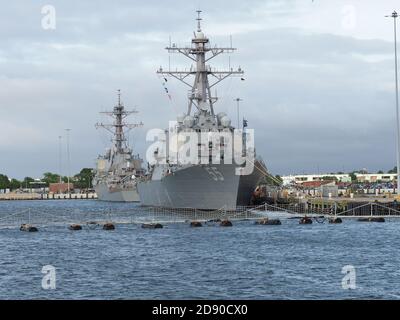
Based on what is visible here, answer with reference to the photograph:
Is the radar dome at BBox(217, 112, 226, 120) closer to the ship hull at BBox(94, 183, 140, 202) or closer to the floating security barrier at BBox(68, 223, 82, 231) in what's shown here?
the floating security barrier at BBox(68, 223, 82, 231)

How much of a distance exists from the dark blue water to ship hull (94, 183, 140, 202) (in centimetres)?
9097

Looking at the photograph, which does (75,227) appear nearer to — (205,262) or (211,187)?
(211,187)

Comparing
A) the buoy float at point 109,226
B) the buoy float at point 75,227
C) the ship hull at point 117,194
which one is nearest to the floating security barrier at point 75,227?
the buoy float at point 75,227

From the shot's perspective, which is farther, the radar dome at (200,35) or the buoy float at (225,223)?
the radar dome at (200,35)

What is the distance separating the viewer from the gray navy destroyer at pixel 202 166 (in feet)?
251

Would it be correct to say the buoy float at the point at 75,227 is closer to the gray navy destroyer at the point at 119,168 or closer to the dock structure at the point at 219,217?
the dock structure at the point at 219,217

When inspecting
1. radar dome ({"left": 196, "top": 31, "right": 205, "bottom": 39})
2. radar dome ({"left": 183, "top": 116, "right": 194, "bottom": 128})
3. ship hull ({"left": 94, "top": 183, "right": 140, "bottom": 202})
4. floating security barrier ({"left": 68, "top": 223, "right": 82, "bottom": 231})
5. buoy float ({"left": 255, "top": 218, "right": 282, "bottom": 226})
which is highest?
radar dome ({"left": 196, "top": 31, "right": 205, "bottom": 39})

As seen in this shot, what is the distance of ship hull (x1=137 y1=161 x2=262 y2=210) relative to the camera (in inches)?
2982

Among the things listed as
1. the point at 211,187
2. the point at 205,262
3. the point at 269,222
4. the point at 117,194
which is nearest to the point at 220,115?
the point at 211,187

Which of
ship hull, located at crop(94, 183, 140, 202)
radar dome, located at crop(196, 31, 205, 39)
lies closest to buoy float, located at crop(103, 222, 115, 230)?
radar dome, located at crop(196, 31, 205, 39)

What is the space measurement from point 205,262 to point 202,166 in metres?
36.9

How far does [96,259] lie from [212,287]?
13.1m
